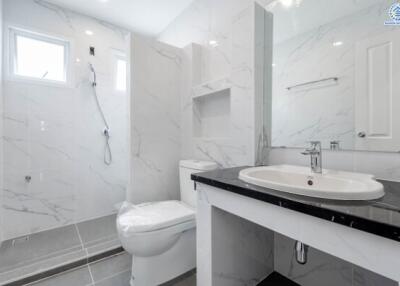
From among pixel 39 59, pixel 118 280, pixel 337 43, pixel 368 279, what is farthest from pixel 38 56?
pixel 368 279

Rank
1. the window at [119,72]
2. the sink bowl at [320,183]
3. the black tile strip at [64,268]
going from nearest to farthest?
the sink bowl at [320,183] → the black tile strip at [64,268] → the window at [119,72]

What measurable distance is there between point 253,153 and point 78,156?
1970 millimetres

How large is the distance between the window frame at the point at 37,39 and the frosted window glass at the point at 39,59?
0.02 meters

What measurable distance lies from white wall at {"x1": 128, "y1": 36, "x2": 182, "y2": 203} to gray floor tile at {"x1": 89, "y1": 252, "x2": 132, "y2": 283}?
1.58 ft

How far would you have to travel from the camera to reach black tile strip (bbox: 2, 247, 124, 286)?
135 cm

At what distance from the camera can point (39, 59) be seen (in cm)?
209

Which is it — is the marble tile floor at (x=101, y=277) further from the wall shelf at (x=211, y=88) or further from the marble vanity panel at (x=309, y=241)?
the wall shelf at (x=211, y=88)

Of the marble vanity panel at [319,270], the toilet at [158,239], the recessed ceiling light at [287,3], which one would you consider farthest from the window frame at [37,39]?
the marble vanity panel at [319,270]

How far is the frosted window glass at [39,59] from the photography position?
198 centimetres

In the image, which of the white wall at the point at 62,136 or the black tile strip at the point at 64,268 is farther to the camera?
the white wall at the point at 62,136

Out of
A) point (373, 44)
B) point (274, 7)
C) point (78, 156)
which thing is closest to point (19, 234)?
point (78, 156)

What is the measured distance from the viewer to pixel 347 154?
106 centimetres

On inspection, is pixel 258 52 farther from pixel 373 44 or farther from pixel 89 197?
pixel 89 197

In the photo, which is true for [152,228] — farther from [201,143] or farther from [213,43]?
[213,43]
